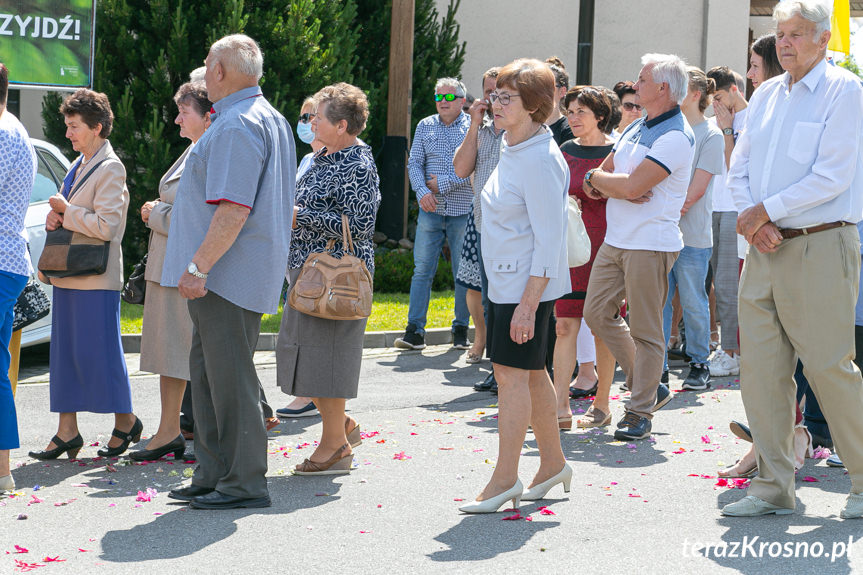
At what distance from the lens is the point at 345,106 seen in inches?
248

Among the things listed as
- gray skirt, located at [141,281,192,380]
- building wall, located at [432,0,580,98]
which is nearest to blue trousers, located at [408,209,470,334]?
gray skirt, located at [141,281,192,380]

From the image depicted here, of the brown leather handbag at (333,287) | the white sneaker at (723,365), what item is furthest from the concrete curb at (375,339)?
the brown leather handbag at (333,287)

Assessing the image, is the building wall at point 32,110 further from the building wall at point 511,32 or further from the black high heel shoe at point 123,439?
the black high heel shoe at point 123,439

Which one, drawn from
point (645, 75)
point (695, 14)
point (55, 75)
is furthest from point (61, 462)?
point (695, 14)

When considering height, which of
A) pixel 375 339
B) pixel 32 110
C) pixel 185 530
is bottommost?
pixel 185 530

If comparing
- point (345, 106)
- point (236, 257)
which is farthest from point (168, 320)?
point (345, 106)

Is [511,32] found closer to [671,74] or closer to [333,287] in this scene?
[671,74]

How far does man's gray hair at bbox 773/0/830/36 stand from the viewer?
517 centimetres

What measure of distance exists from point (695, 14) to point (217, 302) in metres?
17.5

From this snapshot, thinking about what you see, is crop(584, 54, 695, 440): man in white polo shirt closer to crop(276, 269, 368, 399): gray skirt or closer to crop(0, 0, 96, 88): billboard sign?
crop(276, 269, 368, 399): gray skirt

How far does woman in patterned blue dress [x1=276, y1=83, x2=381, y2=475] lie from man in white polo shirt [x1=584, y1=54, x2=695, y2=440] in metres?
1.61

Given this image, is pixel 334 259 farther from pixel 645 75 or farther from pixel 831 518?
pixel 831 518

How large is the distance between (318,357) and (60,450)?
1.62m

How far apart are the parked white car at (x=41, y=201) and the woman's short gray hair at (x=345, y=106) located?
11.4ft
